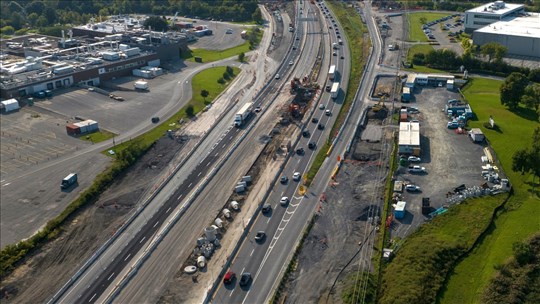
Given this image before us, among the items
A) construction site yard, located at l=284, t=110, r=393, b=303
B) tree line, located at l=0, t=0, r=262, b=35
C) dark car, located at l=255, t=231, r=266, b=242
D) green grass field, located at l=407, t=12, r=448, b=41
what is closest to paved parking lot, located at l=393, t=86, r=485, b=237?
construction site yard, located at l=284, t=110, r=393, b=303

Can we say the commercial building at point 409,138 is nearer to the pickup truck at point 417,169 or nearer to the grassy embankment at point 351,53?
the pickup truck at point 417,169

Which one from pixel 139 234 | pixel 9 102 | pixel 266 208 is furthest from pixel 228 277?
pixel 9 102

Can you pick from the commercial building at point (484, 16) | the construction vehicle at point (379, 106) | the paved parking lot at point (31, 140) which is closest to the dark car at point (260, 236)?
the paved parking lot at point (31, 140)

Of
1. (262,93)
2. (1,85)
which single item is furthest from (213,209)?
(1,85)

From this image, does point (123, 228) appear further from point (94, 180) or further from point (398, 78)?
point (398, 78)

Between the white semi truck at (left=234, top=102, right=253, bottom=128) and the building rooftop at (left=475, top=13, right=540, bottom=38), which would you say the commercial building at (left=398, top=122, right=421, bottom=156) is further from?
the building rooftop at (left=475, top=13, right=540, bottom=38)
